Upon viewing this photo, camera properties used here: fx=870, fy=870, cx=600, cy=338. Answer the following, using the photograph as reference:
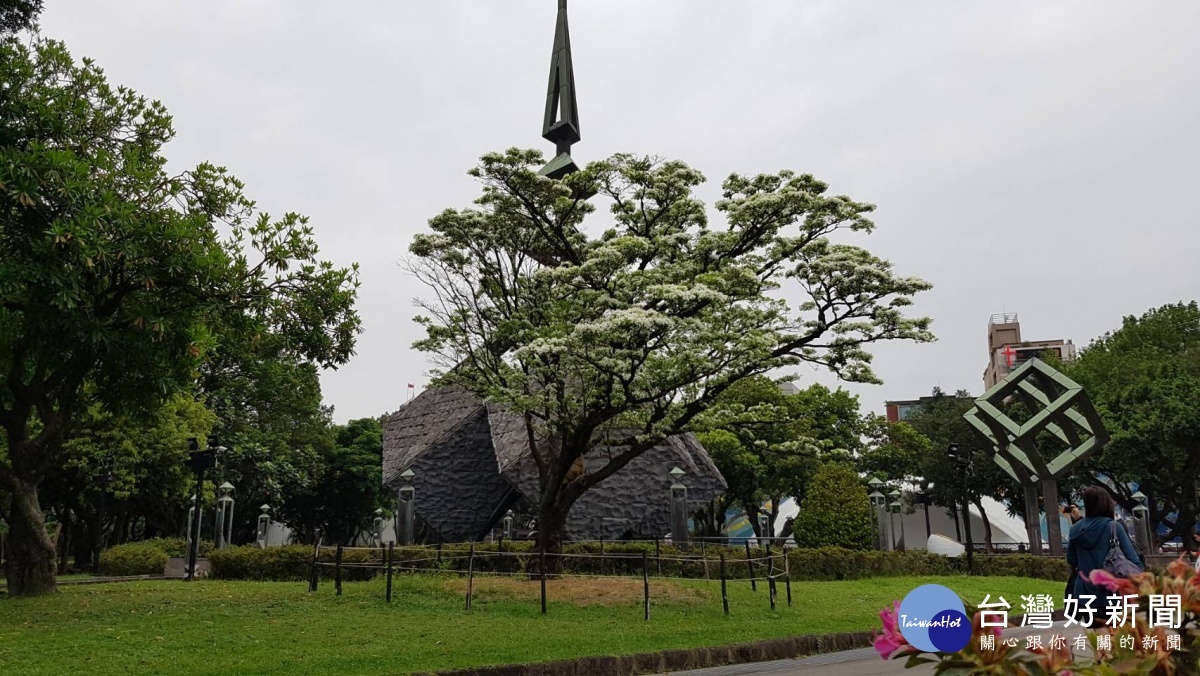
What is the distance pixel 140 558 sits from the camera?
29406mm

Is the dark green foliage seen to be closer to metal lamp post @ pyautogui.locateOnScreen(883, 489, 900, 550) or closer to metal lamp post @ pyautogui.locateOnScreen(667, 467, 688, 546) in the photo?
metal lamp post @ pyautogui.locateOnScreen(667, 467, 688, 546)

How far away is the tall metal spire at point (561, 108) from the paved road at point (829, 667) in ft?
60.1

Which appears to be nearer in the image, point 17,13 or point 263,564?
point 17,13

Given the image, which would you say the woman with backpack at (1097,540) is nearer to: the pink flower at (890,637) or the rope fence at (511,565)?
the pink flower at (890,637)

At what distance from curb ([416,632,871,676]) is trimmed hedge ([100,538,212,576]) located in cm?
2296

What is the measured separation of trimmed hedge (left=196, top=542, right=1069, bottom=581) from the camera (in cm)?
2123

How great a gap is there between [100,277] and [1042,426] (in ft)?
80.5

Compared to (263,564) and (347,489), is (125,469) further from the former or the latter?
(347,489)

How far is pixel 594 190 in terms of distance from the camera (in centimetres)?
1891

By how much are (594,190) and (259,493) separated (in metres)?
→ 29.8

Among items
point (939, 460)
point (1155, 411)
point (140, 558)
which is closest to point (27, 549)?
A: point (140, 558)

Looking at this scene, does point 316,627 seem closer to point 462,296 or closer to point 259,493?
point 462,296

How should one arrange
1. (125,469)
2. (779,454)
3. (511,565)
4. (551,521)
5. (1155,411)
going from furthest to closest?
(779,454), (1155,411), (125,469), (511,565), (551,521)

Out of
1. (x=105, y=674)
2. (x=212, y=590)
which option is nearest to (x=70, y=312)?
(x=105, y=674)
